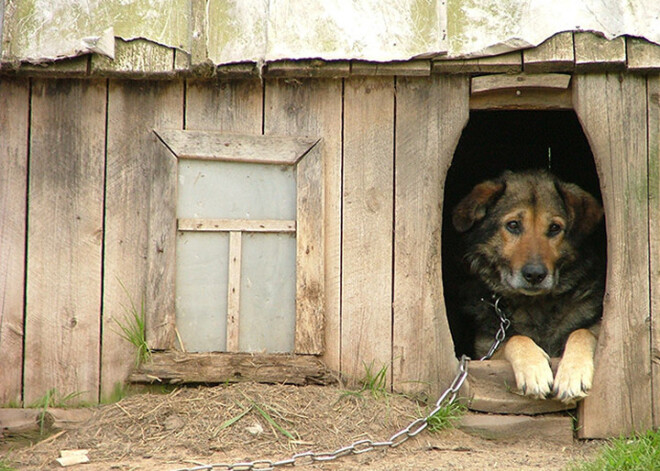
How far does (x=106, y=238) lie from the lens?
449 cm

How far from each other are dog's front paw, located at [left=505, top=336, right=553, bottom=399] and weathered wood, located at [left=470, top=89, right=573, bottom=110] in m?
Result: 1.46

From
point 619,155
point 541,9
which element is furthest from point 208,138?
point 619,155

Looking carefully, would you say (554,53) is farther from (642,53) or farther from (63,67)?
(63,67)

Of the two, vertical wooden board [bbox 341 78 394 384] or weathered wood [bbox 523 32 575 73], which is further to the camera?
vertical wooden board [bbox 341 78 394 384]

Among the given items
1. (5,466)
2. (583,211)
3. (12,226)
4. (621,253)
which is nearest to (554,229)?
(583,211)

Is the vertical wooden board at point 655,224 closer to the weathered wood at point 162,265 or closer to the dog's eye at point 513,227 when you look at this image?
the dog's eye at point 513,227

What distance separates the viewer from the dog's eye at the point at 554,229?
5.34m

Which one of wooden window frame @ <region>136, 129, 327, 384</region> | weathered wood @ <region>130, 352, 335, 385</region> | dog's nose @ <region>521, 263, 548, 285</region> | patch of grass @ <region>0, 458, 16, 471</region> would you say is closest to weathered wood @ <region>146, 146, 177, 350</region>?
wooden window frame @ <region>136, 129, 327, 384</region>

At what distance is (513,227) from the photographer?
5410mm

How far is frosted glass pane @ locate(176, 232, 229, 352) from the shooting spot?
178 inches

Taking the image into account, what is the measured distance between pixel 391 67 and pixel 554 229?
180 cm

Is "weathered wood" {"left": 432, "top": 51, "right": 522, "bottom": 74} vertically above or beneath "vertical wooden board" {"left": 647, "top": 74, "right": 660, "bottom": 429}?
above

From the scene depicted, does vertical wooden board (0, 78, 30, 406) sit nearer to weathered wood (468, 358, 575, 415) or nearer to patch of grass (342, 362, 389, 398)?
patch of grass (342, 362, 389, 398)

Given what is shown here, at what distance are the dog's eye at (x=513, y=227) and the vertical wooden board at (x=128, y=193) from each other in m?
2.38
